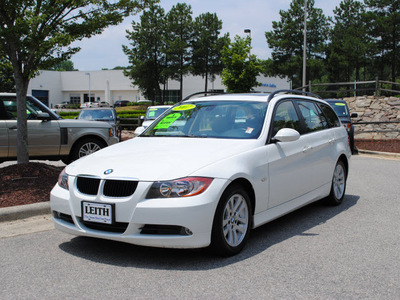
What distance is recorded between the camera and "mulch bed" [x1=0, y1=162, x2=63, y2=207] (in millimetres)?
6785

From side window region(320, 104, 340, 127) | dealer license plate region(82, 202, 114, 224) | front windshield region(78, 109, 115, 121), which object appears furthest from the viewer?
front windshield region(78, 109, 115, 121)

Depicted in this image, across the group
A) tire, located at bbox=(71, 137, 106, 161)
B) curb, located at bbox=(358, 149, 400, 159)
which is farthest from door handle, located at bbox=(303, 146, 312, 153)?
curb, located at bbox=(358, 149, 400, 159)

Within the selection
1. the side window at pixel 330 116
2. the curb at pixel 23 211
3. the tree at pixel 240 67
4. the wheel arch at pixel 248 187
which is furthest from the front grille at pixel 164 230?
the tree at pixel 240 67

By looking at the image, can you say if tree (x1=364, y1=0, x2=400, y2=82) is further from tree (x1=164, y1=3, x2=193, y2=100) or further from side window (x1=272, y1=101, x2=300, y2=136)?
side window (x1=272, y1=101, x2=300, y2=136)

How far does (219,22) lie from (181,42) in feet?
19.8

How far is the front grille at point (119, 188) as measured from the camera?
4.35 metres

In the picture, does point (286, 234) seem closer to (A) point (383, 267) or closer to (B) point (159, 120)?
(A) point (383, 267)

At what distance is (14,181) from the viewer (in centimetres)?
763

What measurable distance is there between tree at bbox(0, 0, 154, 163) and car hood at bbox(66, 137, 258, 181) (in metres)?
3.06

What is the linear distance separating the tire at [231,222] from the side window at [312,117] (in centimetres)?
211

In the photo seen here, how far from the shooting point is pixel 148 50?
193 feet

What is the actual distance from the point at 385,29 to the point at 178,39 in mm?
22870

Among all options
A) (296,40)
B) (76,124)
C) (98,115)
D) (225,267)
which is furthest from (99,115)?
(296,40)

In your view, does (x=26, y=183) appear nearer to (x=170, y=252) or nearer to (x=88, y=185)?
(x=88, y=185)
